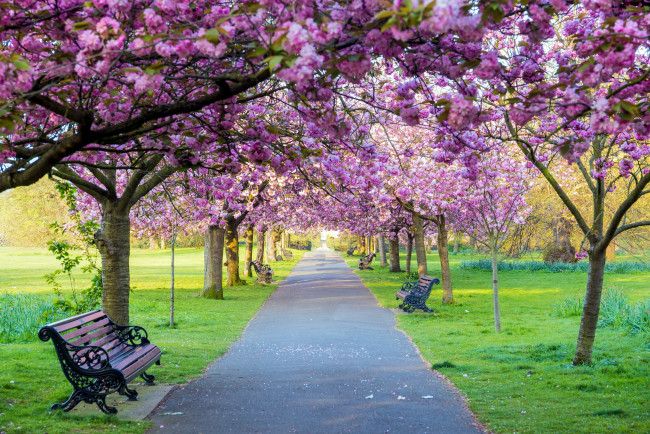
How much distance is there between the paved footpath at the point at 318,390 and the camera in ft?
18.5

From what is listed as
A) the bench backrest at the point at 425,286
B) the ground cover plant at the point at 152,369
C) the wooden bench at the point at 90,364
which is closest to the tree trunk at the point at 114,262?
the ground cover plant at the point at 152,369

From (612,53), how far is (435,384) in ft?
16.8

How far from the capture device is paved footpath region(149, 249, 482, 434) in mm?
5645

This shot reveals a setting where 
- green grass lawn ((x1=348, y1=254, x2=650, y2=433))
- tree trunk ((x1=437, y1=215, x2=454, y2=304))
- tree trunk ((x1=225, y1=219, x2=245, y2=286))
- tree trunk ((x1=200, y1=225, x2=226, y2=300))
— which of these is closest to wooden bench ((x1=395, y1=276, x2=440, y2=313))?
green grass lawn ((x1=348, y1=254, x2=650, y2=433))

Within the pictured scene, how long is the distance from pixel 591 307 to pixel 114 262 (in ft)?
23.6

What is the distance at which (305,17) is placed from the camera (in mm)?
3463

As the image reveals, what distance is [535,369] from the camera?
327 inches

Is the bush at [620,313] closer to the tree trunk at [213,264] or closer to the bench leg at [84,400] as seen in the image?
the bench leg at [84,400]

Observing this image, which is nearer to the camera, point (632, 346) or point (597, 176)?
point (597, 176)

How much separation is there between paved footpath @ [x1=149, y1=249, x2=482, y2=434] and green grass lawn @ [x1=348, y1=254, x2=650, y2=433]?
1.48 feet

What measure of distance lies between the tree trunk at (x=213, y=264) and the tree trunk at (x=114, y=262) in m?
11.0

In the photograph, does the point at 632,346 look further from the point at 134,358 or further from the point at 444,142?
the point at 134,358

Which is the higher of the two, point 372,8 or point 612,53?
point 372,8

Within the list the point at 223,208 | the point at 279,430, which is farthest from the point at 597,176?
the point at 223,208
